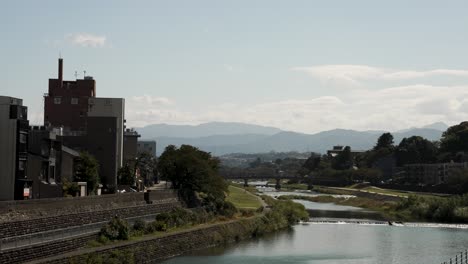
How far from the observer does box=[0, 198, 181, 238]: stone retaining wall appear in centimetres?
3048

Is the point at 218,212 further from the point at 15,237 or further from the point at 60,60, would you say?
the point at 15,237

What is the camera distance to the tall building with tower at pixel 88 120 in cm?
6266

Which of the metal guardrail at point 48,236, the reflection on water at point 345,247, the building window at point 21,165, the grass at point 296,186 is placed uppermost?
the building window at point 21,165

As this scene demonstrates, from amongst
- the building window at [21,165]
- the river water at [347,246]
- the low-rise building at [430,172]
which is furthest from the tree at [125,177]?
the low-rise building at [430,172]

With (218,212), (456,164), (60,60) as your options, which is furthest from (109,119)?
(456,164)

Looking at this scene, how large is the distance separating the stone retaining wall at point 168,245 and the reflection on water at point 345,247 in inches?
41.0

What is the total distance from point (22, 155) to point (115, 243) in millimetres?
8311

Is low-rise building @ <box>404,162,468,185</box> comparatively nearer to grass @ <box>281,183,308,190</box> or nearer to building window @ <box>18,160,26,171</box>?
grass @ <box>281,183,308,190</box>

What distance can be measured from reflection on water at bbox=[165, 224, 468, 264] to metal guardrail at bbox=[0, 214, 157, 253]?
535 cm

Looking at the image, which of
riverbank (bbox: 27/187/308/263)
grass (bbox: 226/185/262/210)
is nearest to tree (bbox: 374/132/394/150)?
grass (bbox: 226/185/262/210)

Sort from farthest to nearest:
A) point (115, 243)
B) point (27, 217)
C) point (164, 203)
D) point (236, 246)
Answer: point (164, 203), point (236, 246), point (115, 243), point (27, 217)

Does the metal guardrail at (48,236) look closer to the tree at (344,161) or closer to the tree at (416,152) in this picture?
the tree at (416,152)

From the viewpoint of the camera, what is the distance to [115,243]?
38281 millimetres

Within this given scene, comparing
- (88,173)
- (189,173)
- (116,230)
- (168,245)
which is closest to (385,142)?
(189,173)
